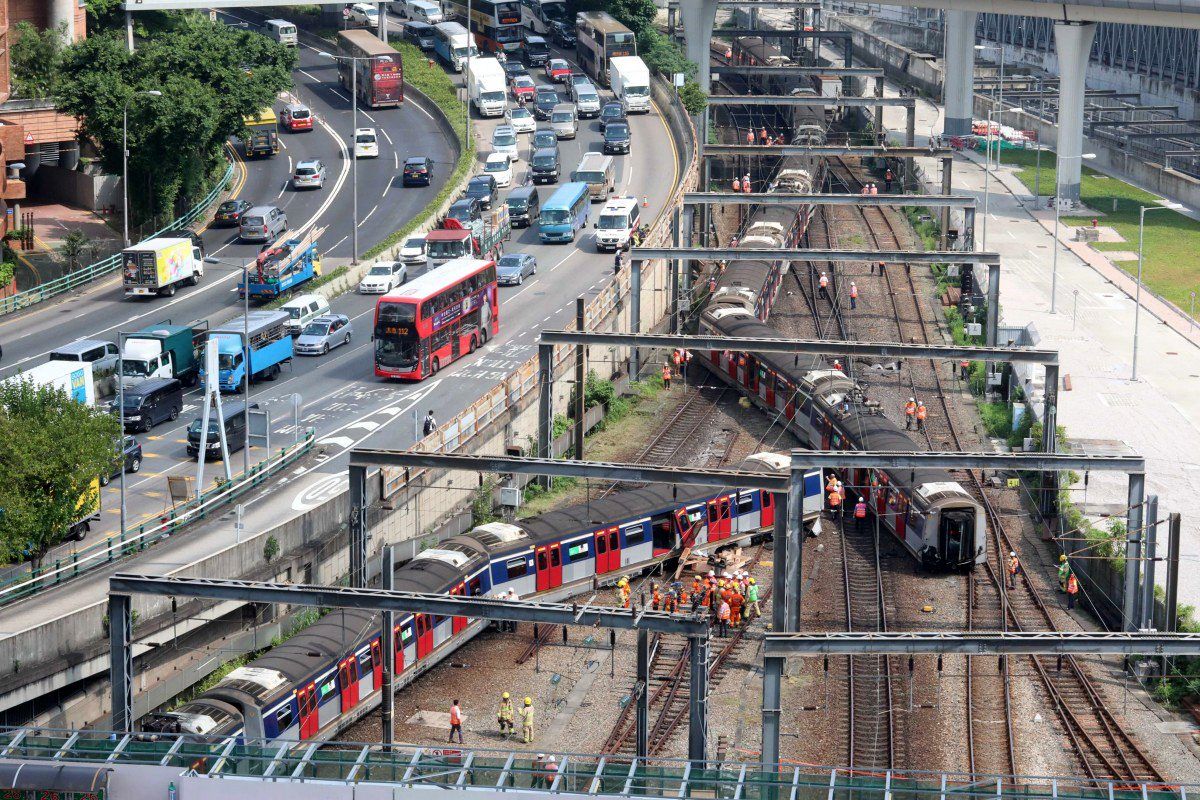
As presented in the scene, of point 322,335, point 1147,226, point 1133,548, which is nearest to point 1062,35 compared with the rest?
point 1147,226

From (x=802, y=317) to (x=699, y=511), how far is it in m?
30.1

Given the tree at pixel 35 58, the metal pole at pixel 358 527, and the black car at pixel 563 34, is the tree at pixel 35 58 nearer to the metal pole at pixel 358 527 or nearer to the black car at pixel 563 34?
the black car at pixel 563 34

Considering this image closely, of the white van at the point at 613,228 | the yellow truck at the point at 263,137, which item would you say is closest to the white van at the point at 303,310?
the white van at the point at 613,228

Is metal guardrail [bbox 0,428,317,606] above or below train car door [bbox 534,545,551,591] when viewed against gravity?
above

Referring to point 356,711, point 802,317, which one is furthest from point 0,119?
point 356,711

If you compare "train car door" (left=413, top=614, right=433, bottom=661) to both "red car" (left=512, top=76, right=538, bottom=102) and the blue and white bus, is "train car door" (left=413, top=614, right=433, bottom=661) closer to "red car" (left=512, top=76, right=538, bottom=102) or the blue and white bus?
the blue and white bus

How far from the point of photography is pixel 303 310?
71.5 m

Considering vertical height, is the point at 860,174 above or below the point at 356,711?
above

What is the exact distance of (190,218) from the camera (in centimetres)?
8662

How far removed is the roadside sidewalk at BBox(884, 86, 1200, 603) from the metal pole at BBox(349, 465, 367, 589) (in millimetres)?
22102

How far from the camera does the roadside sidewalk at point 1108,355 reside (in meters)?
61.7

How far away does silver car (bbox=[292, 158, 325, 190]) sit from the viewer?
309 feet

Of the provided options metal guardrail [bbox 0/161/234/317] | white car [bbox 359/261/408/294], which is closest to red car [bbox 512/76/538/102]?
metal guardrail [bbox 0/161/234/317]

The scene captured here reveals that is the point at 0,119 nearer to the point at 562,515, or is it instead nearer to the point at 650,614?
the point at 562,515
